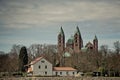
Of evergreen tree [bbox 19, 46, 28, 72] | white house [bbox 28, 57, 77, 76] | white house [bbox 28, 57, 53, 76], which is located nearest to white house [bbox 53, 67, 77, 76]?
white house [bbox 28, 57, 77, 76]

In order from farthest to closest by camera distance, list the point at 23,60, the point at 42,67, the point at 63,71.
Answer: the point at 63,71, the point at 42,67, the point at 23,60

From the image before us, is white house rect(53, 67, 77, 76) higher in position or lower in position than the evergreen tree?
lower

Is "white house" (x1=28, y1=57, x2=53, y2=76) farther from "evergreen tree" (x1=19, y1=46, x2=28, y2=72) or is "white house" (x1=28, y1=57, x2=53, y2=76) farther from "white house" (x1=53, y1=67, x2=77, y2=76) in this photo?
"evergreen tree" (x1=19, y1=46, x2=28, y2=72)

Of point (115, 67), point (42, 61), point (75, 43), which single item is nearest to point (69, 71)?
point (42, 61)

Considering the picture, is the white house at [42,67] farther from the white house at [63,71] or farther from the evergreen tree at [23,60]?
the evergreen tree at [23,60]

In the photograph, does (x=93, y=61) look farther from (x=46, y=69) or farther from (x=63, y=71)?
(x=46, y=69)

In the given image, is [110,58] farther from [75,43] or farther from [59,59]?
[75,43]

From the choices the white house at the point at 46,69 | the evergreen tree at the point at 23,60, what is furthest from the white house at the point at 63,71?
the evergreen tree at the point at 23,60

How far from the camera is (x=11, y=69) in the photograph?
1446 inches

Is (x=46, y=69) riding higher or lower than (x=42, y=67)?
lower

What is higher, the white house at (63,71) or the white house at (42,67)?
the white house at (42,67)

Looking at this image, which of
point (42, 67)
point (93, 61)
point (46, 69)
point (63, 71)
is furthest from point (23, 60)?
point (93, 61)

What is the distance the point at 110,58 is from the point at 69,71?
559cm

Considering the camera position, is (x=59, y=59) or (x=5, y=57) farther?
(x=59, y=59)
